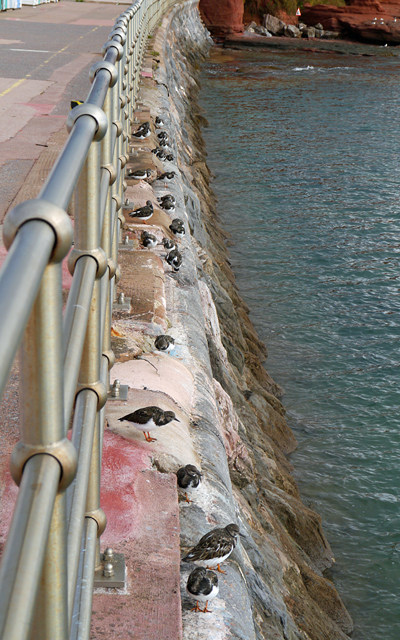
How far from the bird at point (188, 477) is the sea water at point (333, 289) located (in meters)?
5.04

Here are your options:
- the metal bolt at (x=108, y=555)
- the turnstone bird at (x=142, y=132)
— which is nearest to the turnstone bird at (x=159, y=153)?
the turnstone bird at (x=142, y=132)

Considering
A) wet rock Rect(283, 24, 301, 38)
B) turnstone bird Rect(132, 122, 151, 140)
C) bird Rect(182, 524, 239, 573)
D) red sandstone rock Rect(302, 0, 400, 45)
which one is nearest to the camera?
bird Rect(182, 524, 239, 573)

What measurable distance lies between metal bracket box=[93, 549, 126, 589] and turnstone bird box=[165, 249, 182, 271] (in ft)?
15.8

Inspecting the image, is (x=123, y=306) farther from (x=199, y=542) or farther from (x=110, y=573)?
(x=110, y=573)

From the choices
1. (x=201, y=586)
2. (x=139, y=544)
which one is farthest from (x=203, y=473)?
(x=139, y=544)

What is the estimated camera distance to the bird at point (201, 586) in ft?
11.8

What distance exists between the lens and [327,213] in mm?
21484

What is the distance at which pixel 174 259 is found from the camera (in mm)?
7762

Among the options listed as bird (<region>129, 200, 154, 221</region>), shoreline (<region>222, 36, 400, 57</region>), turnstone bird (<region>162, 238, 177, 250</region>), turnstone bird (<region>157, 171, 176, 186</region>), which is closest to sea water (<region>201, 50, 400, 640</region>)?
turnstone bird (<region>157, 171, 176, 186</region>)

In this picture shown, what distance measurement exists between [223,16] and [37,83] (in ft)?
155

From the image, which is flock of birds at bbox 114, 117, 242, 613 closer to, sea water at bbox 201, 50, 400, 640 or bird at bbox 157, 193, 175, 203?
bird at bbox 157, 193, 175, 203

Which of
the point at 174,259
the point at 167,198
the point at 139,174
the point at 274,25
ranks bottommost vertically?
the point at 174,259

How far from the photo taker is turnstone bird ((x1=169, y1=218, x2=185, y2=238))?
29.9ft

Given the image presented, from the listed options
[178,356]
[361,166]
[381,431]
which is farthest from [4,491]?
[361,166]
